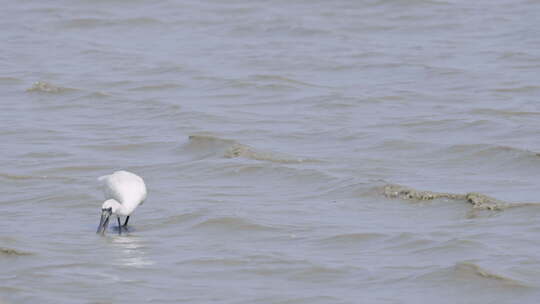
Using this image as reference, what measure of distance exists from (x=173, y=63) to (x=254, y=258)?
880cm

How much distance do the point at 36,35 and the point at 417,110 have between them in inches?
313

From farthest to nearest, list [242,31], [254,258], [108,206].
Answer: [242,31] → [108,206] → [254,258]

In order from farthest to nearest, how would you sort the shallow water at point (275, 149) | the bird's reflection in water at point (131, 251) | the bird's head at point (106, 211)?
the bird's head at point (106, 211)
the bird's reflection in water at point (131, 251)
the shallow water at point (275, 149)

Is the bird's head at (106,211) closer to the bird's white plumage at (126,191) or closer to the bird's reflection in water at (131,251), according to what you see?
the bird's white plumage at (126,191)

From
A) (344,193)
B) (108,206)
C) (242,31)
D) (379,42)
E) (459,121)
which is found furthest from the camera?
(242,31)

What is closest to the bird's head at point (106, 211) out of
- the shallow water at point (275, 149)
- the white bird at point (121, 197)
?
the white bird at point (121, 197)

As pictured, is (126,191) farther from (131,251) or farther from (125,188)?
(131,251)

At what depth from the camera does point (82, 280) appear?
26.2ft

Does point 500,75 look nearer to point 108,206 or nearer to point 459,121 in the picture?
point 459,121

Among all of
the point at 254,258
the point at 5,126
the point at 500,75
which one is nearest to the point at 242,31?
the point at 500,75

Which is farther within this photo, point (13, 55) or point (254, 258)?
point (13, 55)

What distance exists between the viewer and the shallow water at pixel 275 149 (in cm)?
807

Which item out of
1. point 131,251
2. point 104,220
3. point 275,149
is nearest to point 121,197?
point 104,220

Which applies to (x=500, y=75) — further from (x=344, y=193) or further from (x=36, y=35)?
(x=36, y=35)
